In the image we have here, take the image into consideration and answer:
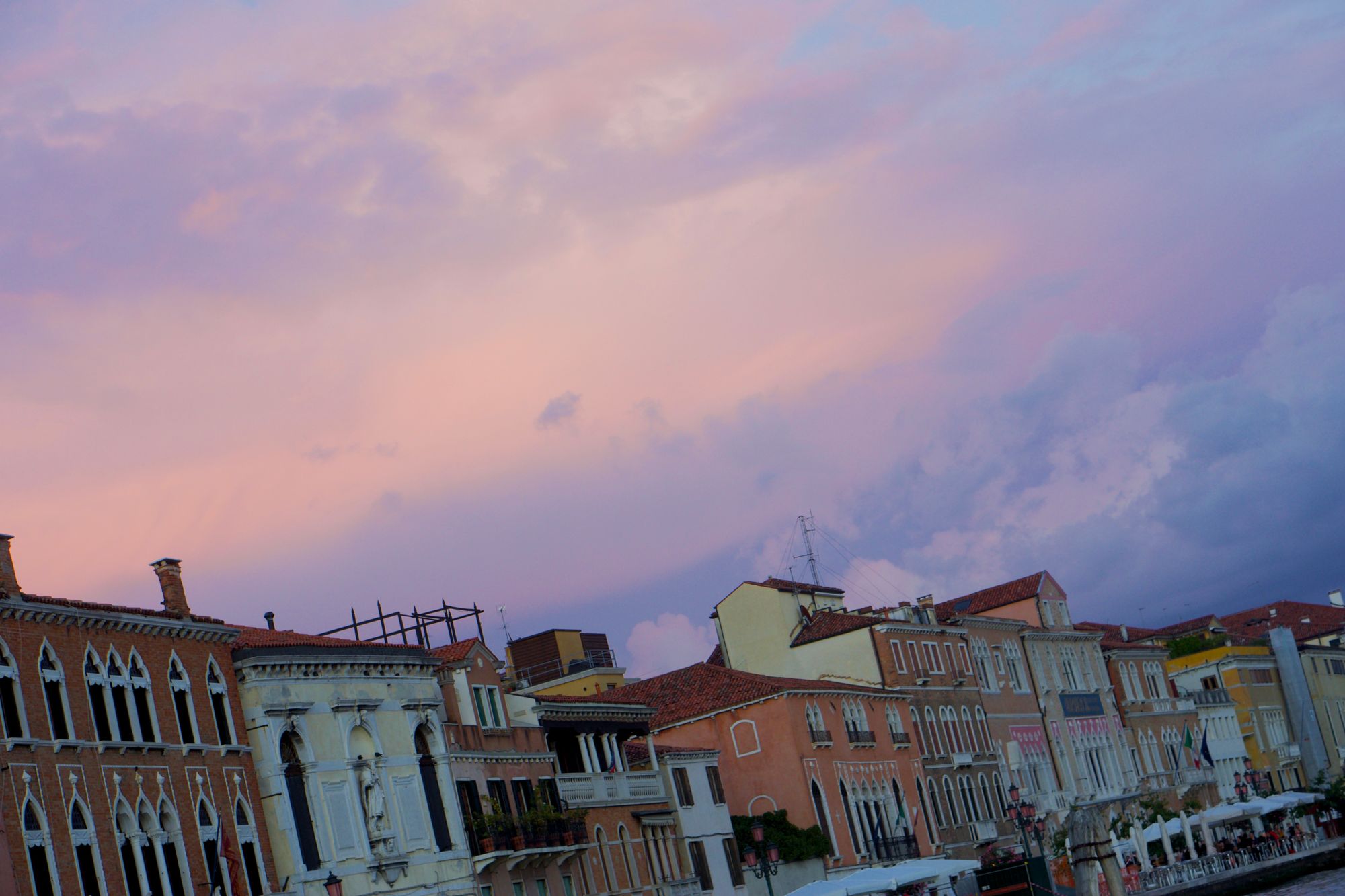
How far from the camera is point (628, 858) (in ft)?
188

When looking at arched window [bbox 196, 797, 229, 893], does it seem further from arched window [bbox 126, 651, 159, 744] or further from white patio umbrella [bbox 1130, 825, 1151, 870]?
white patio umbrella [bbox 1130, 825, 1151, 870]

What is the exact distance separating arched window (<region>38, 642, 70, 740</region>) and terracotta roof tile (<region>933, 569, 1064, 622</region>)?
69707 millimetres

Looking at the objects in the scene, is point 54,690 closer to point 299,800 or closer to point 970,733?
point 299,800

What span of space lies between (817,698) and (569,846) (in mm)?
22064

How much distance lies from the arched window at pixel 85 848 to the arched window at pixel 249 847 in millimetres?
5579

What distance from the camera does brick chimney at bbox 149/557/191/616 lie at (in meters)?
43.9

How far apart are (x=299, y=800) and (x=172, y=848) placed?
17.2ft

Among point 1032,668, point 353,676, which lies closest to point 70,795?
point 353,676

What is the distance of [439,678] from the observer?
5203 cm

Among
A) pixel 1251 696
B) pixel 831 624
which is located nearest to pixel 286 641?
pixel 831 624

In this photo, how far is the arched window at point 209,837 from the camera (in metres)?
41.2

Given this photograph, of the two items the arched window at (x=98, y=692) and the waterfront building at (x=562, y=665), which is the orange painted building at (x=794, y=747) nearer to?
the waterfront building at (x=562, y=665)

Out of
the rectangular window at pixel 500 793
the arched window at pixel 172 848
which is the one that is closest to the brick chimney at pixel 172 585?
the arched window at pixel 172 848

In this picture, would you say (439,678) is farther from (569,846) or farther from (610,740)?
(610,740)
